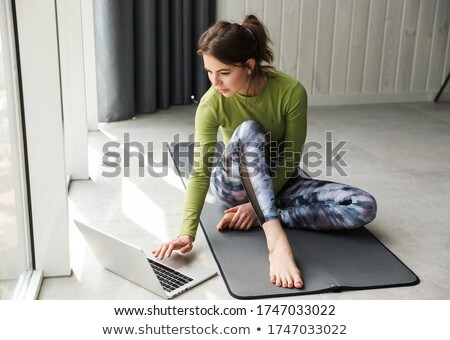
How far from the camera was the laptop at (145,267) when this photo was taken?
1.63 meters

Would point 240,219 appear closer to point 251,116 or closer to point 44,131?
point 251,116

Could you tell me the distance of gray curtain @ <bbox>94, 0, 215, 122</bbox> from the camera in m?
3.19

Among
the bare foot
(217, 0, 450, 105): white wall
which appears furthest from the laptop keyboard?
(217, 0, 450, 105): white wall

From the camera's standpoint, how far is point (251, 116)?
195 centimetres

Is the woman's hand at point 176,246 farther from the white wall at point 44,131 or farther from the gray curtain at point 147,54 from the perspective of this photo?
the gray curtain at point 147,54

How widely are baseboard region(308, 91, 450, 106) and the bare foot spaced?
2.08m

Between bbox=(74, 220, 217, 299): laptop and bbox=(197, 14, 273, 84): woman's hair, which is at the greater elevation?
bbox=(197, 14, 273, 84): woman's hair

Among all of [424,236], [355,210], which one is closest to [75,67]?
[355,210]

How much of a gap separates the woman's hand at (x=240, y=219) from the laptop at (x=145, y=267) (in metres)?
0.21

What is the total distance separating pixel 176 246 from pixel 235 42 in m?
0.58

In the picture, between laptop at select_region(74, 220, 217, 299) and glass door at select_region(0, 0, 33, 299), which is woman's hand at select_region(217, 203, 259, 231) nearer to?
laptop at select_region(74, 220, 217, 299)

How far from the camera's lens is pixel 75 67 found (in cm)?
254

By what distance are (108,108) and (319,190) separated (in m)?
1.58

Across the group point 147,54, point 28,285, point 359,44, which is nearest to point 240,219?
point 28,285
